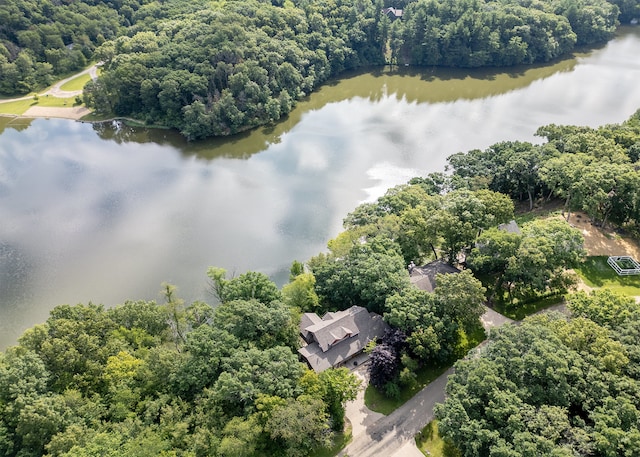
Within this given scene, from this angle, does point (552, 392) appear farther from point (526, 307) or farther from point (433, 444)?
point (526, 307)

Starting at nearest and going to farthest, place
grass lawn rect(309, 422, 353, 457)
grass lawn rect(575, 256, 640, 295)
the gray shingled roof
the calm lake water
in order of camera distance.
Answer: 1. grass lawn rect(309, 422, 353, 457)
2. the gray shingled roof
3. grass lawn rect(575, 256, 640, 295)
4. the calm lake water

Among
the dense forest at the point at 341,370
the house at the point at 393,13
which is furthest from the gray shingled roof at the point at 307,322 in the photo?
the house at the point at 393,13

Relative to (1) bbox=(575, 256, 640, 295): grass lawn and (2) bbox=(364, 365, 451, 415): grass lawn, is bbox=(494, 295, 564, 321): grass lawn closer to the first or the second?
(1) bbox=(575, 256, 640, 295): grass lawn

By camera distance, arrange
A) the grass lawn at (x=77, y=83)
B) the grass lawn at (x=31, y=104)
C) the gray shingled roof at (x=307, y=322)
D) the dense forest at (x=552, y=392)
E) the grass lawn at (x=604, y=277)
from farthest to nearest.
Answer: the grass lawn at (x=77, y=83) → the grass lawn at (x=31, y=104) → the grass lawn at (x=604, y=277) → the gray shingled roof at (x=307, y=322) → the dense forest at (x=552, y=392)

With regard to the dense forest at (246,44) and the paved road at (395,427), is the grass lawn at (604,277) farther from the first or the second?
the dense forest at (246,44)

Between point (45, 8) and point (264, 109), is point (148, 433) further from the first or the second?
point (45, 8)

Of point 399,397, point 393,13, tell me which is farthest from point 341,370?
point 393,13

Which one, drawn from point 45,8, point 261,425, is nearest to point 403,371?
point 261,425

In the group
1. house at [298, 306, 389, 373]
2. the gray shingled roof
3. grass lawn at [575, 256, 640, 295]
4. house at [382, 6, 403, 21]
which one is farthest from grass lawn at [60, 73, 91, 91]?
grass lawn at [575, 256, 640, 295]
